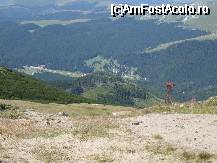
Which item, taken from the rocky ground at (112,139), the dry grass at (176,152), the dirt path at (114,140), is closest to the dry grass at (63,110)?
the rocky ground at (112,139)

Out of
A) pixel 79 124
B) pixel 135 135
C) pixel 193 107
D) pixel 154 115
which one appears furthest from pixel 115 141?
pixel 193 107

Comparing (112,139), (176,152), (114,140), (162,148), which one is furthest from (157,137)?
(176,152)

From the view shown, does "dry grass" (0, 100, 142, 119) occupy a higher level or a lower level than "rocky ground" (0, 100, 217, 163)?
lower

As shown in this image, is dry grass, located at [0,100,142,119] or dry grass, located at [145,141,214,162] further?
dry grass, located at [0,100,142,119]

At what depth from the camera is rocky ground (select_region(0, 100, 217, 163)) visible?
1613 inches

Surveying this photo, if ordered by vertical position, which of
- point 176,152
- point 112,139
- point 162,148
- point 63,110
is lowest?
point 63,110

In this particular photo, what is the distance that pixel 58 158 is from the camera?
41031mm

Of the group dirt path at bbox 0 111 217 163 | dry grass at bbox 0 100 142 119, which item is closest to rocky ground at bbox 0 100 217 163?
dirt path at bbox 0 111 217 163

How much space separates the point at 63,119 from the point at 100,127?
922cm

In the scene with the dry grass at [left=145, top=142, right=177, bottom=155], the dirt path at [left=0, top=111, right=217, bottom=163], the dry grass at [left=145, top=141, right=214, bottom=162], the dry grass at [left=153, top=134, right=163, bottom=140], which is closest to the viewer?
the dry grass at [left=145, top=141, right=214, bottom=162]

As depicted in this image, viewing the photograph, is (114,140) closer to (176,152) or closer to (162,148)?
(162,148)

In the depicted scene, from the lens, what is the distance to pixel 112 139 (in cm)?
4803

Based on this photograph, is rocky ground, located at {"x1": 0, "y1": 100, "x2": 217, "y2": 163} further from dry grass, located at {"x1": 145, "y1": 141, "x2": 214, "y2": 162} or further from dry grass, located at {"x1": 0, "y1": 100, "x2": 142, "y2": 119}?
dry grass, located at {"x1": 0, "y1": 100, "x2": 142, "y2": 119}

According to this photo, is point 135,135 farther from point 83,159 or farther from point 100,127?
point 83,159
